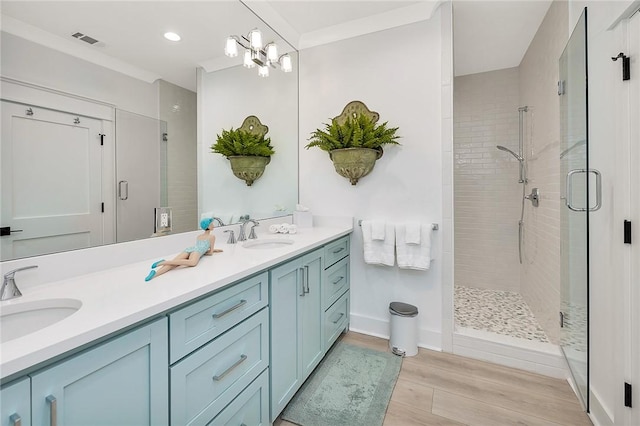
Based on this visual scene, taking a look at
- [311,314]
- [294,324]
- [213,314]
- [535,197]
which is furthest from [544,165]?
[213,314]

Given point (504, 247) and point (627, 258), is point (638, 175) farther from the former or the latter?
point (504, 247)

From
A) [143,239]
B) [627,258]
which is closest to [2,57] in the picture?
[143,239]

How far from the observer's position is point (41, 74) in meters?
1.05

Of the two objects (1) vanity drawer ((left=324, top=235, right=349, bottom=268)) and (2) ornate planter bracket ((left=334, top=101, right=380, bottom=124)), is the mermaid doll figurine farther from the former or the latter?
(2) ornate planter bracket ((left=334, top=101, right=380, bottom=124))

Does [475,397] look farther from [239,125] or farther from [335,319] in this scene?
[239,125]

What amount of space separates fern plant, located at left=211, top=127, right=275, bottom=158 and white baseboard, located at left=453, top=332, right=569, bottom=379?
2.09 meters

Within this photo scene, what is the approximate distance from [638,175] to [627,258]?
35 centimetres

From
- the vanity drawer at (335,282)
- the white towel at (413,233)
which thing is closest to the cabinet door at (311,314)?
the vanity drawer at (335,282)

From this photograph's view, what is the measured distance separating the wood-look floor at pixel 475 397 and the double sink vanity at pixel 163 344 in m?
0.49

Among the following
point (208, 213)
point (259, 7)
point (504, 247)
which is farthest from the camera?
point (504, 247)

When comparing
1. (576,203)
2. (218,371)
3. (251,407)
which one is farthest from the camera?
(576,203)

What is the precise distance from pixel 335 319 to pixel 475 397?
99 centimetres

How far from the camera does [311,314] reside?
1.78m

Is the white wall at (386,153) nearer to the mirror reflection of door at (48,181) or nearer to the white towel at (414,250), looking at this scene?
the white towel at (414,250)
